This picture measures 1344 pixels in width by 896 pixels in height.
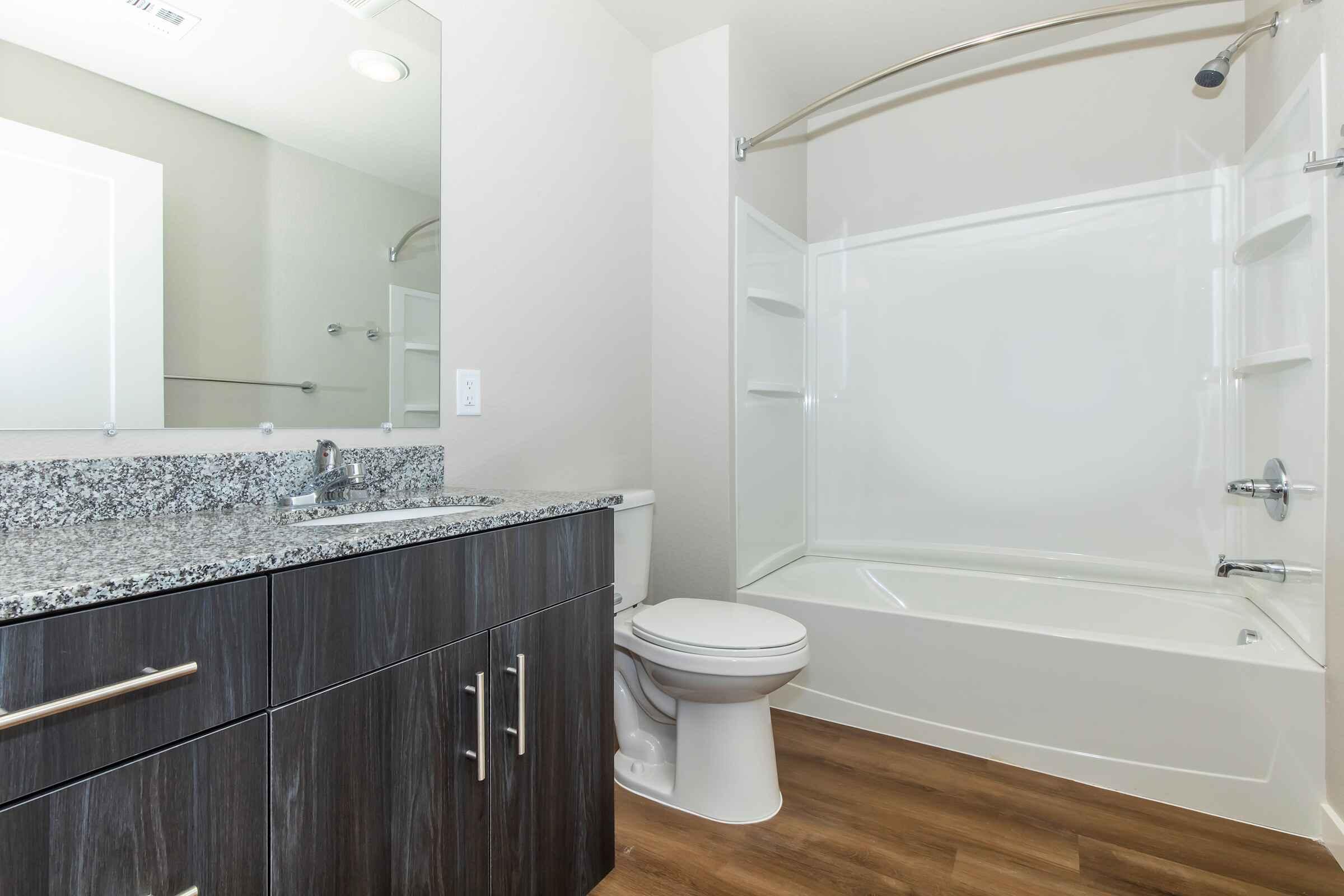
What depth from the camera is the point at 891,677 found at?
213cm

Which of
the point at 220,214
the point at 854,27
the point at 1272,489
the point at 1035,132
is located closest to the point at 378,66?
the point at 220,214

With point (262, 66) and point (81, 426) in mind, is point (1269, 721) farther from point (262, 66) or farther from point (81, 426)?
point (262, 66)

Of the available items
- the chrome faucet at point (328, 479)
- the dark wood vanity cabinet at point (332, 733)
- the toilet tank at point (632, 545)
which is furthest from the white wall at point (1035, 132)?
the chrome faucet at point (328, 479)

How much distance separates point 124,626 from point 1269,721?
2.31 m

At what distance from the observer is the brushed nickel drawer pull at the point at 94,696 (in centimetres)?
54

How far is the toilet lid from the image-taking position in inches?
62.7

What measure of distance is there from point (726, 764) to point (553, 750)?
25.4 inches

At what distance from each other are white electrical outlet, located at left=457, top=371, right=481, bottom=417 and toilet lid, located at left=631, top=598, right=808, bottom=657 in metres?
0.72

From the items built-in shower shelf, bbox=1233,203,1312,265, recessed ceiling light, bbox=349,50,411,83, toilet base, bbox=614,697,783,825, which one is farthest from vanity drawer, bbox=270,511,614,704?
built-in shower shelf, bbox=1233,203,1312,265

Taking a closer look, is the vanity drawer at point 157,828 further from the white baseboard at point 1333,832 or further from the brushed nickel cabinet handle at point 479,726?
the white baseboard at point 1333,832

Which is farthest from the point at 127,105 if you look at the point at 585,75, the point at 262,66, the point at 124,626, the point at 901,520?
the point at 901,520

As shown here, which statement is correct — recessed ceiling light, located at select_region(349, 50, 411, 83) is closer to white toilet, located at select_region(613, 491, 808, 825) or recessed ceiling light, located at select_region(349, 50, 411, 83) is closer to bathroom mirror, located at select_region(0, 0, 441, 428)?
bathroom mirror, located at select_region(0, 0, 441, 428)

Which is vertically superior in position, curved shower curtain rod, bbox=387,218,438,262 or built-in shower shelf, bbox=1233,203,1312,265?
built-in shower shelf, bbox=1233,203,1312,265

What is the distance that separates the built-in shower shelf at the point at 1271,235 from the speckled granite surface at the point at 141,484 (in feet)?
7.88
